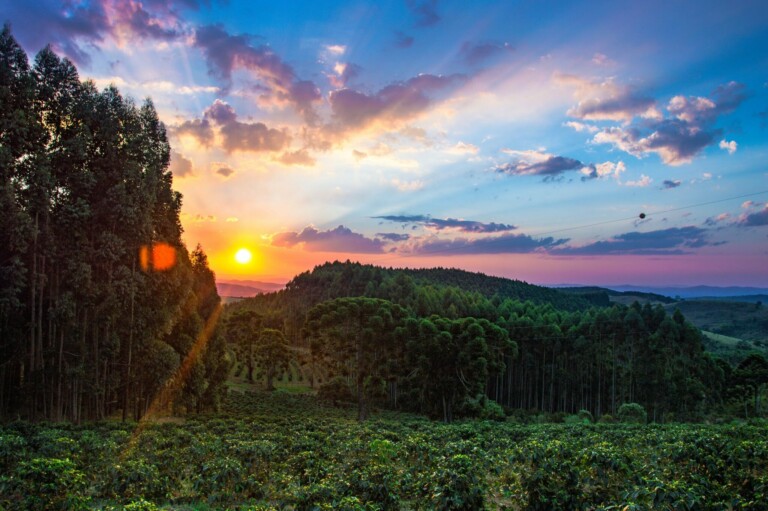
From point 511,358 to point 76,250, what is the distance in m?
50.9

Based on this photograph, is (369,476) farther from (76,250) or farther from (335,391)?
(335,391)

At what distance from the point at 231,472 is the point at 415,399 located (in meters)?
45.3

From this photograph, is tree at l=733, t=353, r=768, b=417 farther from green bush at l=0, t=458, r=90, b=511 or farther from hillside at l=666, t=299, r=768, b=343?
hillside at l=666, t=299, r=768, b=343

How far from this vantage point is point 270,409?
4019 centimetres

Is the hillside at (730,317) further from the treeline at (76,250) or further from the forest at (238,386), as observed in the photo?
A: the treeline at (76,250)

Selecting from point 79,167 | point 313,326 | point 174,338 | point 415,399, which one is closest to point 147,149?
point 79,167

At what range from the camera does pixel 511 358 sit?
60469mm

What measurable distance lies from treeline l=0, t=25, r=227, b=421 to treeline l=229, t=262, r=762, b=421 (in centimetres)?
1534

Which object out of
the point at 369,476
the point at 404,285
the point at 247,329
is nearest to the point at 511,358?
the point at 404,285

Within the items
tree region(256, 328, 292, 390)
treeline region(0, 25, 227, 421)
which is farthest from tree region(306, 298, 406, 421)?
tree region(256, 328, 292, 390)

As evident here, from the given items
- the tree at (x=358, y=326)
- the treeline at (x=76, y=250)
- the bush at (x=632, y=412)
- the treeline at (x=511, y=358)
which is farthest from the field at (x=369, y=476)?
the bush at (x=632, y=412)

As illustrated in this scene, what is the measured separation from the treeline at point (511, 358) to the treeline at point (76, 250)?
1534 centimetres

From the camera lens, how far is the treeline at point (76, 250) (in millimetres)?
20906

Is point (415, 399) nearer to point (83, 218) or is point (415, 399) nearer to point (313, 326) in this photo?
point (313, 326)
